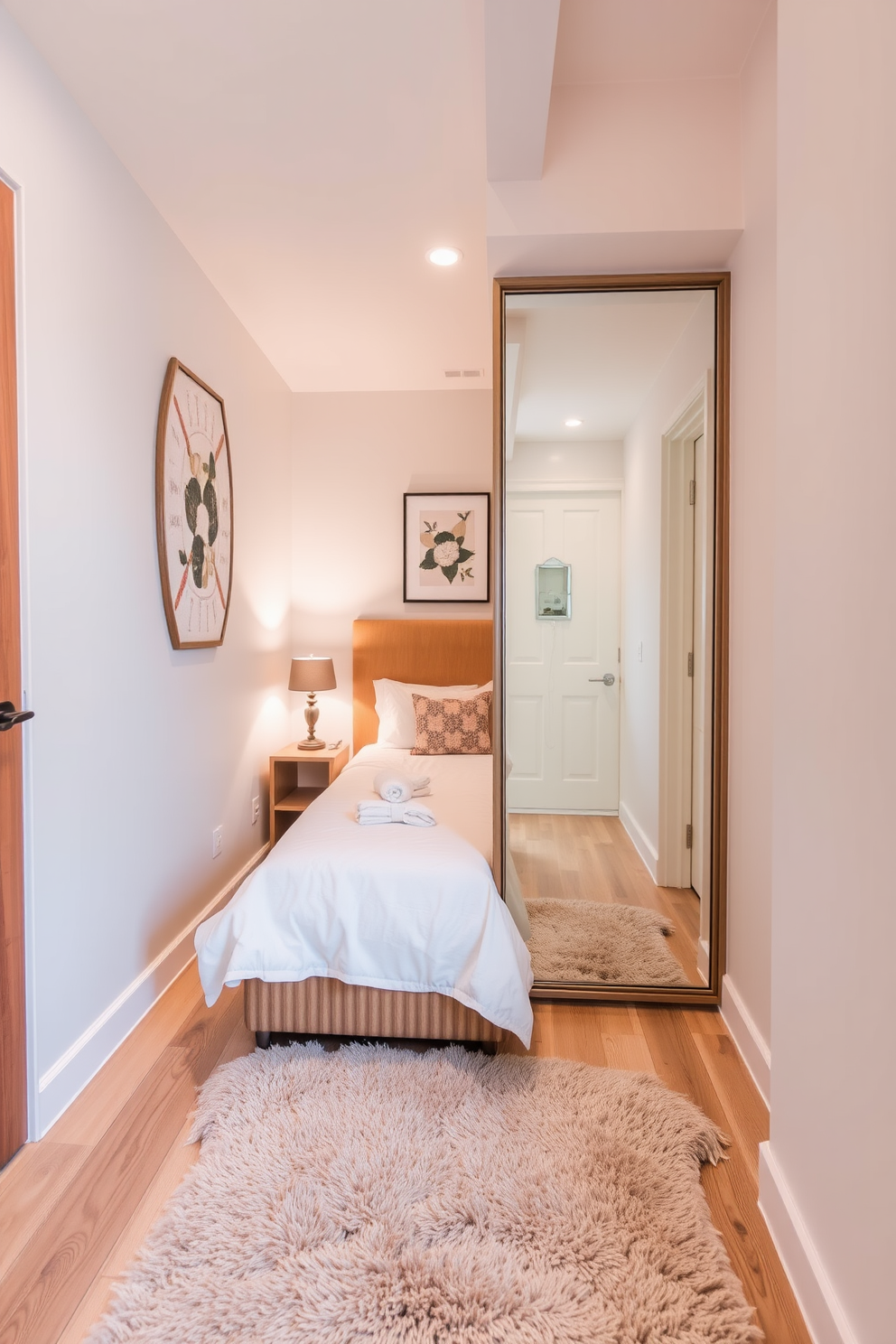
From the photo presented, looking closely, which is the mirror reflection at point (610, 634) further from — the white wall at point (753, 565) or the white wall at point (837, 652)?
the white wall at point (837, 652)

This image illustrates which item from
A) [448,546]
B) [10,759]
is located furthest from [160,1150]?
[448,546]

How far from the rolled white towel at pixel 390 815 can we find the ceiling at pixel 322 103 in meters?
1.96

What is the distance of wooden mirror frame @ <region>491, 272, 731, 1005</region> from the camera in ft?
7.54

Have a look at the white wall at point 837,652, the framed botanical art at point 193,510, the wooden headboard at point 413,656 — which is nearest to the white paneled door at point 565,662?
the white wall at point 837,652

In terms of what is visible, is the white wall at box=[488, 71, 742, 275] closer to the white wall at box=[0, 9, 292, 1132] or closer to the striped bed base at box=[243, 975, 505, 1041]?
the white wall at box=[0, 9, 292, 1132]

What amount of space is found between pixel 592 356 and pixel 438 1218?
2.38 m

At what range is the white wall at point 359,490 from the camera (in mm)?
4156

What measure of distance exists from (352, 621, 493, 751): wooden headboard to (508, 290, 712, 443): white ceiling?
1651 mm

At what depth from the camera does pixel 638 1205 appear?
60.6 inches

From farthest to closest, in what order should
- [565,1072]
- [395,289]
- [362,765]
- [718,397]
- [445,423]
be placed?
1. [445,423]
2. [362,765]
3. [395,289]
4. [718,397]
5. [565,1072]

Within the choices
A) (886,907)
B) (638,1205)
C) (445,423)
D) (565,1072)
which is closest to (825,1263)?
(638,1205)

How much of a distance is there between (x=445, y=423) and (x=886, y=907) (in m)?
3.66

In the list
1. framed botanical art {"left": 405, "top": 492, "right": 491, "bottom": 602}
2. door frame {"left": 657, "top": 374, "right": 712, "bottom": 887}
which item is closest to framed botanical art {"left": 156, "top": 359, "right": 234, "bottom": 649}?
framed botanical art {"left": 405, "top": 492, "right": 491, "bottom": 602}

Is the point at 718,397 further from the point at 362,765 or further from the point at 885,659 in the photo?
the point at 362,765
